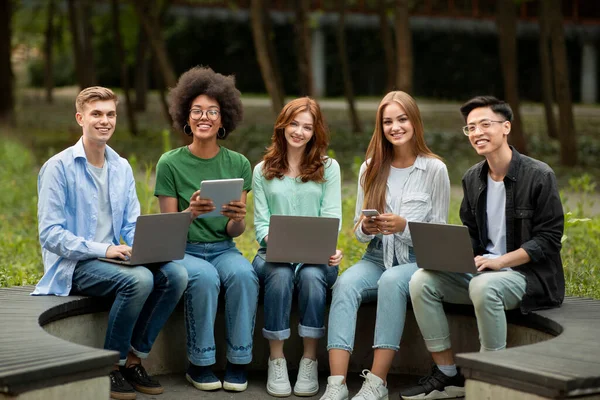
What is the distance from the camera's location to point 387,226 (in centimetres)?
596

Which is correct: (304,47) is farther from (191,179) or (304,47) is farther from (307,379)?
(307,379)

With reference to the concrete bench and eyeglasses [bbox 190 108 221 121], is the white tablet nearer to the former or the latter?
eyeglasses [bbox 190 108 221 121]

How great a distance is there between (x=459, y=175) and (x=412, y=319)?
31.3 ft

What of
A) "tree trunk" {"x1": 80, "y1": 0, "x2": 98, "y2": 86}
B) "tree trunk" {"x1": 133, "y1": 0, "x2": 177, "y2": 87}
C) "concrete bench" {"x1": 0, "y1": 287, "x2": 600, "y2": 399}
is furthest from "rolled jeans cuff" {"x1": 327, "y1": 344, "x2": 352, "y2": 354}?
"tree trunk" {"x1": 80, "y1": 0, "x2": 98, "y2": 86}

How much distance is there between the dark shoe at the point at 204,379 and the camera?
19.8ft

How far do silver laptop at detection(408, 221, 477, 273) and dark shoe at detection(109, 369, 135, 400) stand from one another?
1777 mm

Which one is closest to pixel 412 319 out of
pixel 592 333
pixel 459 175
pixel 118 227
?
pixel 592 333

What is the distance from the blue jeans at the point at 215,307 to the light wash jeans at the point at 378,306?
0.49 meters

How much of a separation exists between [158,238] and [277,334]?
0.92m

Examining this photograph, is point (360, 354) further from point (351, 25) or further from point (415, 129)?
point (351, 25)

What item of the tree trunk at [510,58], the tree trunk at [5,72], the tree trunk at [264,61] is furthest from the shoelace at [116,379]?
the tree trunk at [5,72]

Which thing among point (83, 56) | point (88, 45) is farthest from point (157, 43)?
point (83, 56)

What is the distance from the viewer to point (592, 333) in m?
5.25

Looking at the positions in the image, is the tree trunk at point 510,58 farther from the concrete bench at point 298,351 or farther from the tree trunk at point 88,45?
the tree trunk at point 88,45
